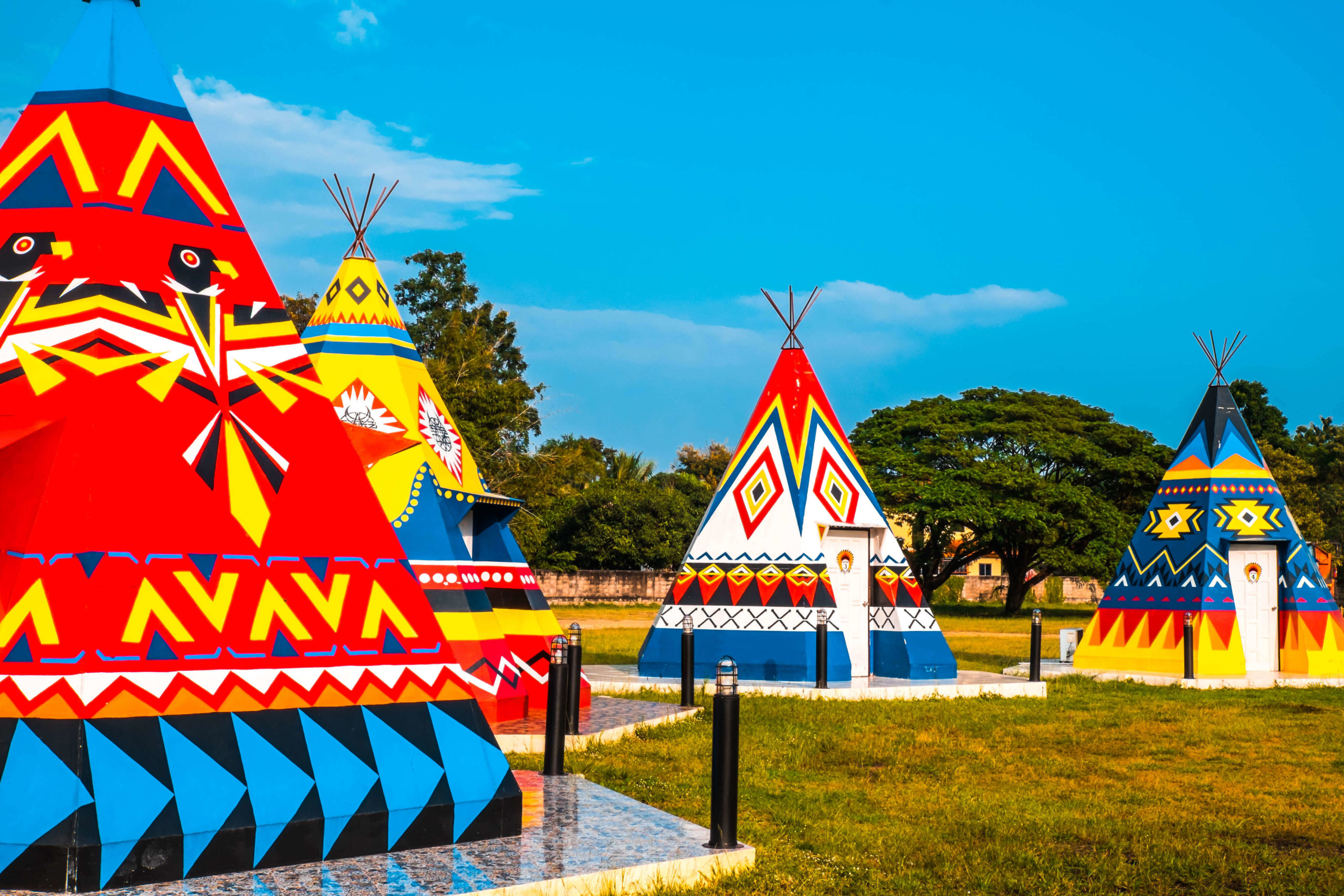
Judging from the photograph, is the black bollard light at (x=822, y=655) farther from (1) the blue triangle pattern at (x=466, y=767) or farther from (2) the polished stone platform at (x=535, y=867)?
(1) the blue triangle pattern at (x=466, y=767)

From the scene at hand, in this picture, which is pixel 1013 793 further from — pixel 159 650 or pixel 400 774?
pixel 159 650

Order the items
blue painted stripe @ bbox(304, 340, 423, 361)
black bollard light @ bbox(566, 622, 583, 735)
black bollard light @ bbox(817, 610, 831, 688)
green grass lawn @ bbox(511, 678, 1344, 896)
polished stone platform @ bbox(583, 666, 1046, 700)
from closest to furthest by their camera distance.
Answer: green grass lawn @ bbox(511, 678, 1344, 896) < black bollard light @ bbox(566, 622, 583, 735) < blue painted stripe @ bbox(304, 340, 423, 361) < polished stone platform @ bbox(583, 666, 1046, 700) < black bollard light @ bbox(817, 610, 831, 688)

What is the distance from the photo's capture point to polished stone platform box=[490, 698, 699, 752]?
933cm

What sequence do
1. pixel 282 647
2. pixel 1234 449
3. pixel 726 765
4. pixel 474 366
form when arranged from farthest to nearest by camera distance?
pixel 474 366 → pixel 1234 449 → pixel 726 765 → pixel 282 647

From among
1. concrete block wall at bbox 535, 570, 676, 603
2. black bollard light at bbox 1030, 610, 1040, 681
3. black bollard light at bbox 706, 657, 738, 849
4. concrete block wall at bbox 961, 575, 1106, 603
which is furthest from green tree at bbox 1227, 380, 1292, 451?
black bollard light at bbox 706, 657, 738, 849

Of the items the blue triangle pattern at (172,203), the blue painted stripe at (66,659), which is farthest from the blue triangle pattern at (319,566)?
the blue triangle pattern at (172,203)

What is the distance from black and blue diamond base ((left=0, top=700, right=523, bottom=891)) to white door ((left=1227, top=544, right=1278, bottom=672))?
1453cm

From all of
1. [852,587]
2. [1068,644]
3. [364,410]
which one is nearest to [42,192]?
[364,410]

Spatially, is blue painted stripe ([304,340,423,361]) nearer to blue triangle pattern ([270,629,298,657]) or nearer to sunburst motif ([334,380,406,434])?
sunburst motif ([334,380,406,434])

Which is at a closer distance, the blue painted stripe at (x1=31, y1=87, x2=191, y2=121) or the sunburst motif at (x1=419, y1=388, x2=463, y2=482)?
the blue painted stripe at (x1=31, y1=87, x2=191, y2=121)

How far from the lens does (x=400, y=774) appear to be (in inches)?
224

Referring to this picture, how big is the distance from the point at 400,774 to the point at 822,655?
865 cm

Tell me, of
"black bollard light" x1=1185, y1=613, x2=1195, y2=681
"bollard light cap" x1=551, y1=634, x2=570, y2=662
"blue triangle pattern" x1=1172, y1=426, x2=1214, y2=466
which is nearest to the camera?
"bollard light cap" x1=551, y1=634, x2=570, y2=662

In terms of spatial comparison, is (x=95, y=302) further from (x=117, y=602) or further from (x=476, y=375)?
(x=476, y=375)
